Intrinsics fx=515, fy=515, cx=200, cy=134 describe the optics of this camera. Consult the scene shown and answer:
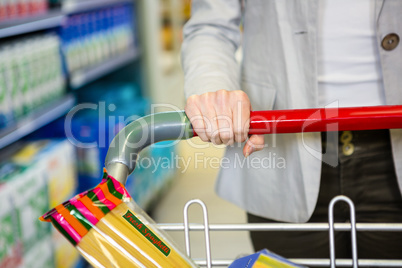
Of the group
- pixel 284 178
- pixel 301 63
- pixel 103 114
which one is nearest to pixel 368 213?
pixel 284 178

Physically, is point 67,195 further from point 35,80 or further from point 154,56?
point 154,56

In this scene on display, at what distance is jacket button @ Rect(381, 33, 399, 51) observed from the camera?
3.50 feet

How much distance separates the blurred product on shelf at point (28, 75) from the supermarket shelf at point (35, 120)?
0.09ft

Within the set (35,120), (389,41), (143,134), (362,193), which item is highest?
(389,41)

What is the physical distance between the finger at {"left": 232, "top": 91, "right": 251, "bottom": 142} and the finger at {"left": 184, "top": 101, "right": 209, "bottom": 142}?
54 mm

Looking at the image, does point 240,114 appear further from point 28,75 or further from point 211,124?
point 28,75

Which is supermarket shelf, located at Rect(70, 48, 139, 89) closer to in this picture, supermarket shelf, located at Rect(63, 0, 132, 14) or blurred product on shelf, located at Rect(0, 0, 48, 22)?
supermarket shelf, located at Rect(63, 0, 132, 14)

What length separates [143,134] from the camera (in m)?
0.88

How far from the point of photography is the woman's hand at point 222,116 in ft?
2.79

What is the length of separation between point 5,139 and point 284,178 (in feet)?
3.77

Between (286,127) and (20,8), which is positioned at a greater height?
(20,8)

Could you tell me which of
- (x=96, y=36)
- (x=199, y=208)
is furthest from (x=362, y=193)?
(x=199, y=208)

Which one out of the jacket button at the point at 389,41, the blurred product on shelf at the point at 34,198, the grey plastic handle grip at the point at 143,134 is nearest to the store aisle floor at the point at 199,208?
the blurred product on shelf at the point at 34,198

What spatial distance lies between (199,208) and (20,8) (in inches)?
71.7
